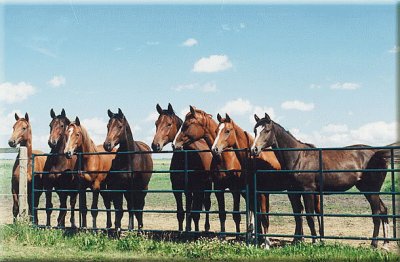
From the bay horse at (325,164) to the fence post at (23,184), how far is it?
5.19 meters

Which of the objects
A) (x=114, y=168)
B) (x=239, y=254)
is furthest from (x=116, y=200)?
(x=239, y=254)

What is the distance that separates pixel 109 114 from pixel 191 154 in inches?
82.0

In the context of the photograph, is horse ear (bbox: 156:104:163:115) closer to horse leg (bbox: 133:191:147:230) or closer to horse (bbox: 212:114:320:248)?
horse (bbox: 212:114:320:248)

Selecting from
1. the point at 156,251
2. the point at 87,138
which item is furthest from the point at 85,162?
the point at 156,251

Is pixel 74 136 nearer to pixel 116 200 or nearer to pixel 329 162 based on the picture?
pixel 116 200

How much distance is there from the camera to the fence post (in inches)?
422

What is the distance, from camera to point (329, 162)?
32.4 feet

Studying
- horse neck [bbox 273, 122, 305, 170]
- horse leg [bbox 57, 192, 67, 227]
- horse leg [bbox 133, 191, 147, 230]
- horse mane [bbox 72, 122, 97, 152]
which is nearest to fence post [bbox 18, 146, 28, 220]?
horse leg [bbox 57, 192, 67, 227]

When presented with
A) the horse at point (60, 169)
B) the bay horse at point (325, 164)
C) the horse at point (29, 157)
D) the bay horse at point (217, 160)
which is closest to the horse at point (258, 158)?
the bay horse at point (217, 160)

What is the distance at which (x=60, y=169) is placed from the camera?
1130 cm

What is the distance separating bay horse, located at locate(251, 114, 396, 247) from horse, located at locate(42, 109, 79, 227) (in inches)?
181

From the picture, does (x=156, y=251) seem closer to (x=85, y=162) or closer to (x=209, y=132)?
(x=209, y=132)

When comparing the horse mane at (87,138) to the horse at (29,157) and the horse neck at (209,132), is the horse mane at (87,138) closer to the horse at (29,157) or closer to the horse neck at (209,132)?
the horse at (29,157)

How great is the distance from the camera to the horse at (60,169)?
443 inches
